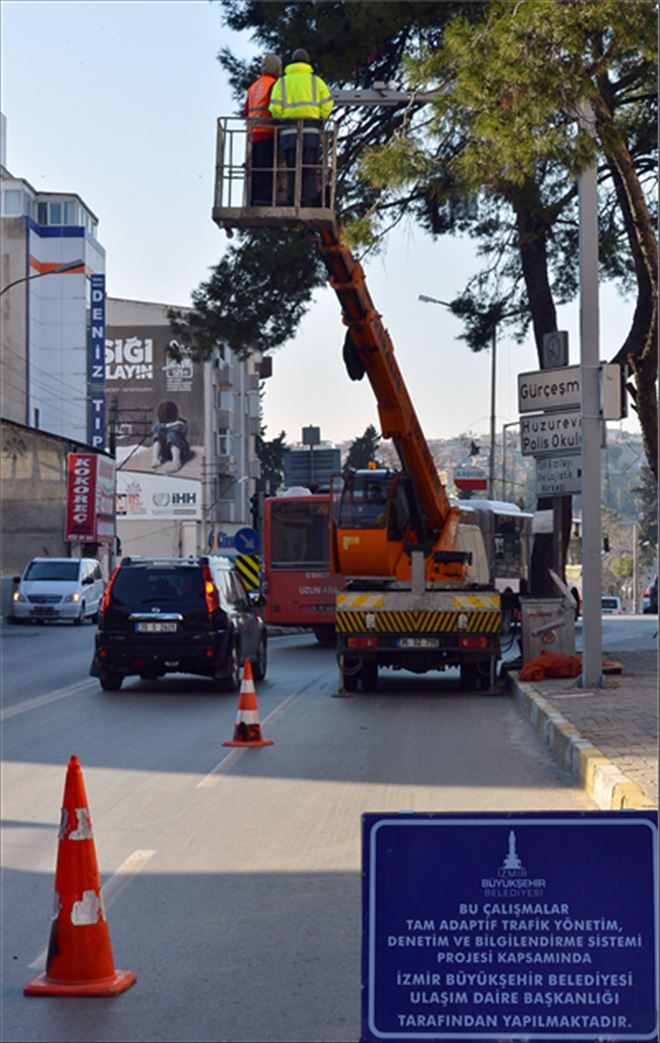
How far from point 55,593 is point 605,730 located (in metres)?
30.0

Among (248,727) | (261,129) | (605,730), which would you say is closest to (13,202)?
(248,727)

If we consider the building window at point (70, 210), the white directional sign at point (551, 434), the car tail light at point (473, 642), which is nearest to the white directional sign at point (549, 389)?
the white directional sign at point (551, 434)

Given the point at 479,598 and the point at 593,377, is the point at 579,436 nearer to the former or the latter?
the point at 593,377

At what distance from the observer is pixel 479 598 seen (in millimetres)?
20688

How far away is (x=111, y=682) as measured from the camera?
20.6 m

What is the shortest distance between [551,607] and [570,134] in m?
11.6

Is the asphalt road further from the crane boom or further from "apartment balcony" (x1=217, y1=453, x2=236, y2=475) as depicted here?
"apartment balcony" (x1=217, y1=453, x2=236, y2=475)

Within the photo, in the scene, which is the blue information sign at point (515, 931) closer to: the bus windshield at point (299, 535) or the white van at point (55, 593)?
the bus windshield at point (299, 535)

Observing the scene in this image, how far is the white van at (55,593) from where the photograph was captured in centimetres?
4178

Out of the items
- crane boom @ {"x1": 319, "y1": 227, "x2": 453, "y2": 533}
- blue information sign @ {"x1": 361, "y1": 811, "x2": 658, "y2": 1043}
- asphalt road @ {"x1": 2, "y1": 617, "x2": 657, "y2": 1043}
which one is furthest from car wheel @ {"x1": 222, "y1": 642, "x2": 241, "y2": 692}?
blue information sign @ {"x1": 361, "y1": 811, "x2": 658, "y2": 1043}

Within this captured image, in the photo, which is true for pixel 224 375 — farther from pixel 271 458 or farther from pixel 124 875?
pixel 124 875

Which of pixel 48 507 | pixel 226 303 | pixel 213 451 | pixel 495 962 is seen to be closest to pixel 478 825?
pixel 495 962

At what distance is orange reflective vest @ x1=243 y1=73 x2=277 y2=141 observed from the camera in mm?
13219

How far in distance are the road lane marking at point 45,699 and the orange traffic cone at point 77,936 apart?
35.5 ft
